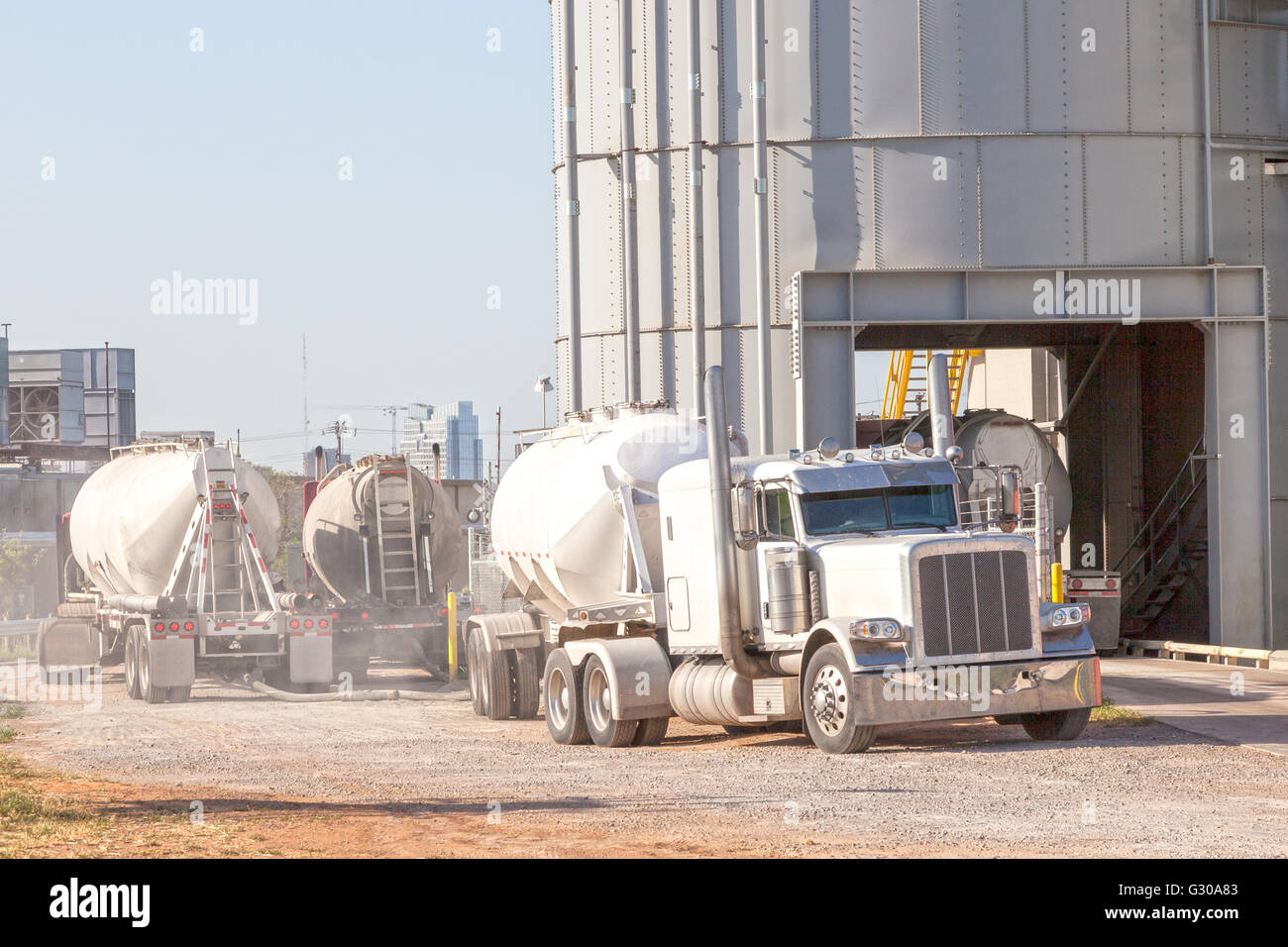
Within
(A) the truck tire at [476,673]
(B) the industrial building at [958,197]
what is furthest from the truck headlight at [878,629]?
(B) the industrial building at [958,197]

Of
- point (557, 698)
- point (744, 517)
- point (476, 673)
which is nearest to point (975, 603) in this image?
point (744, 517)

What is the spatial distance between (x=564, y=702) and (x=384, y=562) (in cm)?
1032

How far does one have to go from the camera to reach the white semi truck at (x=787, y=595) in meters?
15.7

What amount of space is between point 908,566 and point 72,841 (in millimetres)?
7846

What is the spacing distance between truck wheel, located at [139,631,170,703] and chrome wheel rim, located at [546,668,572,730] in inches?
333

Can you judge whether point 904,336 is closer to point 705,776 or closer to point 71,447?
point 705,776

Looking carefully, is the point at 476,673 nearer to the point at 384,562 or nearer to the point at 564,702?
the point at 564,702

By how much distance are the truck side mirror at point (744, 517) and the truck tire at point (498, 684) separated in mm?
5823

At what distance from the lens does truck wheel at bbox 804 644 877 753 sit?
619 inches

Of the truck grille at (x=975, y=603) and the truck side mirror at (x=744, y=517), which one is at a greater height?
the truck side mirror at (x=744, y=517)

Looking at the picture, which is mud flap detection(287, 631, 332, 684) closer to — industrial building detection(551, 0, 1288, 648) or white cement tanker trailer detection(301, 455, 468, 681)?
white cement tanker trailer detection(301, 455, 468, 681)

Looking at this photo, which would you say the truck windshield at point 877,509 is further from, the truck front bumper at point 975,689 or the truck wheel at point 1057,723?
the truck wheel at point 1057,723

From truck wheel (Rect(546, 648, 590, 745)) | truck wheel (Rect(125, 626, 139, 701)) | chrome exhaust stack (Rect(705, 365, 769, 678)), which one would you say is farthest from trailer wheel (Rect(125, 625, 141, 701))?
chrome exhaust stack (Rect(705, 365, 769, 678))
